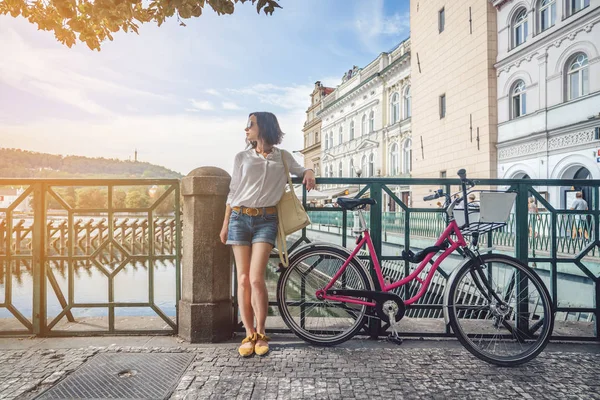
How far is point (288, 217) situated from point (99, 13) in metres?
2.75

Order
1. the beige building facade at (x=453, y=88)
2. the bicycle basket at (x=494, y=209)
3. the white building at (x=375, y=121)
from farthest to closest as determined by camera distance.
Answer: the white building at (x=375, y=121), the beige building facade at (x=453, y=88), the bicycle basket at (x=494, y=209)

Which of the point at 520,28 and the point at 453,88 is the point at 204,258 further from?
the point at 453,88

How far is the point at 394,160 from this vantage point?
3619 cm

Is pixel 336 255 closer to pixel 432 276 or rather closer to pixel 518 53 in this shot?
pixel 432 276

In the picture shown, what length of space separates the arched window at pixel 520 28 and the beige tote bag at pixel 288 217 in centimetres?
2005

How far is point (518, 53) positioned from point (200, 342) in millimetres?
20403

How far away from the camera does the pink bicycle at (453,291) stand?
10.8ft

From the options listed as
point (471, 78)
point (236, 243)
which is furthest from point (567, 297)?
point (471, 78)

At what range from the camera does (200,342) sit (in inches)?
141

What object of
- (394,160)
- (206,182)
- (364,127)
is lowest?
(206,182)

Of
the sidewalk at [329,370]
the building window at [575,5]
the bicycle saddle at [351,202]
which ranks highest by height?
the building window at [575,5]

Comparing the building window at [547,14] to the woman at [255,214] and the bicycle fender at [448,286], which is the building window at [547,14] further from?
the woman at [255,214]

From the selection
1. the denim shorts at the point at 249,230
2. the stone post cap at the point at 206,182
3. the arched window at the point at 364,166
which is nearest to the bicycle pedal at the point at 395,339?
the denim shorts at the point at 249,230

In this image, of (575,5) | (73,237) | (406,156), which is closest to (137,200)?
(73,237)
